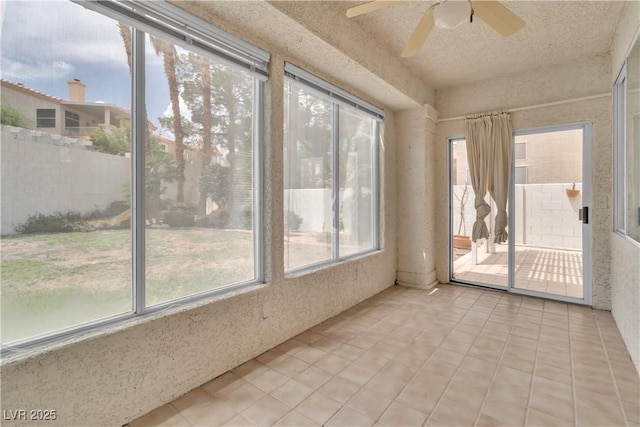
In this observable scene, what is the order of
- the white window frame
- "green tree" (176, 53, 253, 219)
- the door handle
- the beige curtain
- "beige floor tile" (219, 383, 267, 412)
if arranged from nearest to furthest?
"beige floor tile" (219, 383, 267, 412), "green tree" (176, 53, 253, 219), the white window frame, the door handle, the beige curtain

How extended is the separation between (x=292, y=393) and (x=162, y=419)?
75 centimetres

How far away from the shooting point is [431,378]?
2039 mm

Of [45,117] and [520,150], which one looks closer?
[45,117]

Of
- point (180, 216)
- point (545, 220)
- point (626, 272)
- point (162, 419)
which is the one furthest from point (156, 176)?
point (545, 220)

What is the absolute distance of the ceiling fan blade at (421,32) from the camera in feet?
6.40

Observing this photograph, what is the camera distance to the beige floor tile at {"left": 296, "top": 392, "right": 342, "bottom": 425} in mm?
1684

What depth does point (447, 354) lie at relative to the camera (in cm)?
235

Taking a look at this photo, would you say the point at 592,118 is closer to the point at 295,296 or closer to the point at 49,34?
the point at 295,296

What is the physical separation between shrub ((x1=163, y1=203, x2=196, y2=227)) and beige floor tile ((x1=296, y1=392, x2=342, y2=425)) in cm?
137

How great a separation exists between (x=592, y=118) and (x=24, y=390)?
5.23 meters

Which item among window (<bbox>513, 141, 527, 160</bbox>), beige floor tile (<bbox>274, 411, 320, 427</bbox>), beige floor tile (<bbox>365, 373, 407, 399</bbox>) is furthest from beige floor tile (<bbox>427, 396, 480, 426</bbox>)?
window (<bbox>513, 141, 527, 160</bbox>)

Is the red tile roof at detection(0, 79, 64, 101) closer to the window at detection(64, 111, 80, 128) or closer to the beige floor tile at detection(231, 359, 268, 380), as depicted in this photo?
the window at detection(64, 111, 80, 128)

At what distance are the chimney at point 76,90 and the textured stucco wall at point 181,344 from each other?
119cm

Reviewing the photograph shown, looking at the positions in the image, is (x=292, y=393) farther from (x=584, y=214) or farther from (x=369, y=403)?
(x=584, y=214)
